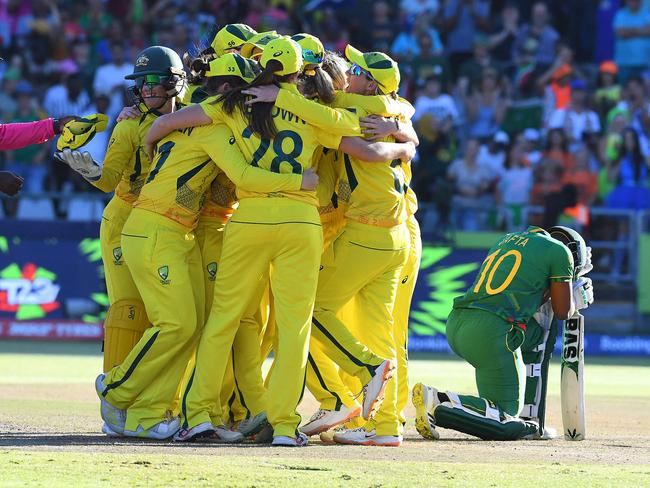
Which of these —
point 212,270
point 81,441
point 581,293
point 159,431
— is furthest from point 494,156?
point 81,441

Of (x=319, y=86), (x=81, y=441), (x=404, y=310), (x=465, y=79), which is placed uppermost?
(x=465, y=79)

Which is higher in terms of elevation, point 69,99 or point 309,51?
point 69,99

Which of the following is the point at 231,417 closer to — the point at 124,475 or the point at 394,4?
the point at 124,475

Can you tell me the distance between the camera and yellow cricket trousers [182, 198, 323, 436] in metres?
8.12

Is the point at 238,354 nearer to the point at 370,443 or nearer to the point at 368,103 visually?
the point at 370,443

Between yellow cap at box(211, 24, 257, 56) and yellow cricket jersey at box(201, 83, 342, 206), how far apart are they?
4.21 feet

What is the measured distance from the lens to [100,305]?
17.5 m

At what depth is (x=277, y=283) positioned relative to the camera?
8.19 metres

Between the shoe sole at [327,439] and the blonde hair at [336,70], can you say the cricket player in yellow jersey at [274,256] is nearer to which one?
the shoe sole at [327,439]

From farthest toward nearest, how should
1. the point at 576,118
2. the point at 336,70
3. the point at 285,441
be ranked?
the point at 576,118
the point at 336,70
the point at 285,441

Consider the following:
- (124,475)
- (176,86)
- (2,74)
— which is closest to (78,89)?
(2,74)

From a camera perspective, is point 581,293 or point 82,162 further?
point 581,293

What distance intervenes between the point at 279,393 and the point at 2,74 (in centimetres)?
1400

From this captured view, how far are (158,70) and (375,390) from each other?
270 cm
